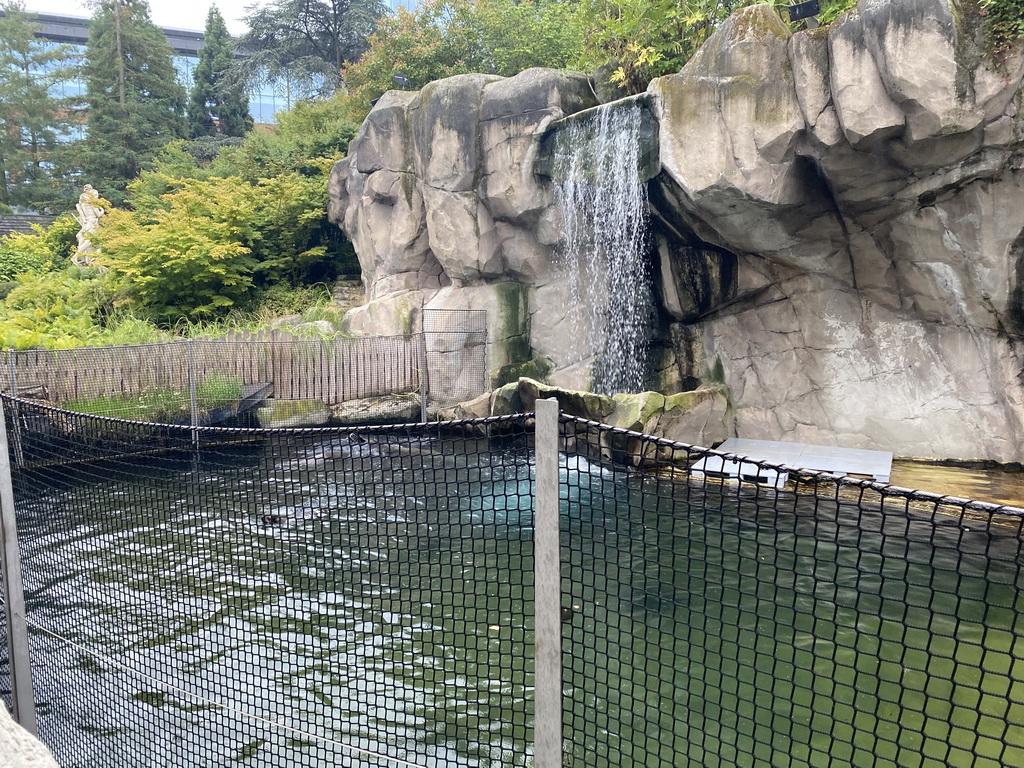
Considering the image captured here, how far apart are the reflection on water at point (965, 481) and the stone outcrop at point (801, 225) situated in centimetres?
31

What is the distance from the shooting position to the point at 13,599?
333 centimetres

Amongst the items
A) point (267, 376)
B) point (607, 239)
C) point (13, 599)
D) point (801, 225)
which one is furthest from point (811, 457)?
point (13, 599)

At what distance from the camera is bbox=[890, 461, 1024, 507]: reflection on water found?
8.23m

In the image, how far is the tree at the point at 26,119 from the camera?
2680 cm

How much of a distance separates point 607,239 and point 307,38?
19.3 metres

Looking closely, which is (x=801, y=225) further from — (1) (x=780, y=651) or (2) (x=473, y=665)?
(2) (x=473, y=665)

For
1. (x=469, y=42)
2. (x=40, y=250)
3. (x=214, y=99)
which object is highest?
(x=214, y=99)

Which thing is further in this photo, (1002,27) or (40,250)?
(40,250)

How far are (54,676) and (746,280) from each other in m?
9.28

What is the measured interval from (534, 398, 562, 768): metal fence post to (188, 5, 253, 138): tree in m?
30.1

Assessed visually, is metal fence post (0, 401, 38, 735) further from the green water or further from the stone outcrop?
the stone outcrop

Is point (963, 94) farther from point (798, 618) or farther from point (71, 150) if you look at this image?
point (71, 150)

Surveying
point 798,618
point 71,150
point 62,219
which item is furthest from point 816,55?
point 71,150

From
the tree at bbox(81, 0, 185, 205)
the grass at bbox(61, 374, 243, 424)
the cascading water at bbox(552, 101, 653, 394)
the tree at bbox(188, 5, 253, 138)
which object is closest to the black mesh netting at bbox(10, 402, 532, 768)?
the grass at bbox(61, 374, 243, 424)
